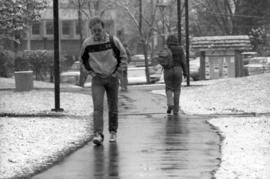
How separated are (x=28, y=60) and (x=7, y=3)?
45.4 feet

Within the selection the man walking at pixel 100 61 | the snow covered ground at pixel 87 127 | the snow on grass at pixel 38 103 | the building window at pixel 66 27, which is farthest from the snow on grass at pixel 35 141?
the building window at pixel 66 27

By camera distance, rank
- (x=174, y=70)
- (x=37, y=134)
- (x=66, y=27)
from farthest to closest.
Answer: (x=66, y=27)
(x=174, y=70)
(x=37, y=134)

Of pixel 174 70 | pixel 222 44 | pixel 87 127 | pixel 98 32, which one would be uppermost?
pixel 98 32

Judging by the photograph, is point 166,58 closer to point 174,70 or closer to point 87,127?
point 174,70

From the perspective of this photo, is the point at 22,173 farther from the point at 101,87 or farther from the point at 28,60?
the point at 28,60

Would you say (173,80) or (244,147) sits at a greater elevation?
(173,80)

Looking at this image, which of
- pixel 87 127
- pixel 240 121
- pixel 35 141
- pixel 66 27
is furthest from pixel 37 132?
pixel 66 27

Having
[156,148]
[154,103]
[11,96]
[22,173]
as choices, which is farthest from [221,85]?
[22,173]

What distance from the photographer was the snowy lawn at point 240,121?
764 centimetres

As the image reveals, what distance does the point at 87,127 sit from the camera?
460 inches

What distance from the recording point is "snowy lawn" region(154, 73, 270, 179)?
25.1 feet

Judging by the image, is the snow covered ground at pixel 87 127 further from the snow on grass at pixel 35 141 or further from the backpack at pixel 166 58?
the backpack at pixel 166 58

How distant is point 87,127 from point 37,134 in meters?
1.60

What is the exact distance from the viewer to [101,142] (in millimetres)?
9633
